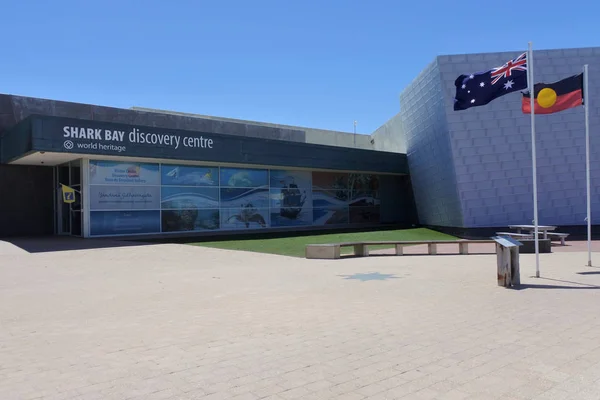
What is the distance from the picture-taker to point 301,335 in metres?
5.76

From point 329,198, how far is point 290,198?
299cm

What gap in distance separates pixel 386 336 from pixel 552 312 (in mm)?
2858

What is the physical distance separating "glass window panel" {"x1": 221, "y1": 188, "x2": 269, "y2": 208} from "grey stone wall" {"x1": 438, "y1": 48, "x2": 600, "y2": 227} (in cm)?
1093

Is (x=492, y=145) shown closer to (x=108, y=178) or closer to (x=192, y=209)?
(x=192, y=209)

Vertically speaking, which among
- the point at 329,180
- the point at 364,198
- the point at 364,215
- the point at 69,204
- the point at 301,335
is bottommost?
the point at 301,335

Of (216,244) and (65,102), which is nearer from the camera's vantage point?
(216,244)

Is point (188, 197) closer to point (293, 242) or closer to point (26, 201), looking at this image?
point (293, 242)

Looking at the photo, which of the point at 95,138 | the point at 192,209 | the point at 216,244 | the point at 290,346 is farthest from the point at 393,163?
the point at 290,346

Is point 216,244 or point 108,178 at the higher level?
point 108,178

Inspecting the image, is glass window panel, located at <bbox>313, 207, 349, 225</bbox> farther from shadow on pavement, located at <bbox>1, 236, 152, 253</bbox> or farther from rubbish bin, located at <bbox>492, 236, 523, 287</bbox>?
rubbish bin, located at <bbox>492, 236, 523, 287</bbox>

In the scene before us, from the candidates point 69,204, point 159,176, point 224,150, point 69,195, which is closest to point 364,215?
point 224,150

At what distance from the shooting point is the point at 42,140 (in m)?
18.1

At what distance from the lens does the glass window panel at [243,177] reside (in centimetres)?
2598

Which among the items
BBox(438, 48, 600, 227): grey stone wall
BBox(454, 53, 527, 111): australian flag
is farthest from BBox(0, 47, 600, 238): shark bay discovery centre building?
BBox(454, 53, 527, 111): australian flag
